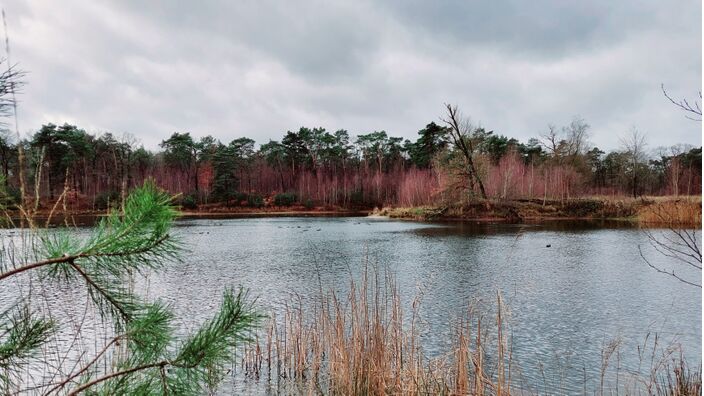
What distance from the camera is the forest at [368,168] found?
36375mm

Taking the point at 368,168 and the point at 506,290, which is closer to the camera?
the point at 506,290

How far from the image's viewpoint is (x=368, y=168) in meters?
65.2

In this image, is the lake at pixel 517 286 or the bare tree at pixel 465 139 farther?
the bare tree at pixel 465 139

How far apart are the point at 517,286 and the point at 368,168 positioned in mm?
54722

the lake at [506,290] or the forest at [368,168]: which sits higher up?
the forest at [368,168]

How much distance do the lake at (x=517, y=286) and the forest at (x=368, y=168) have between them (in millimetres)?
16319

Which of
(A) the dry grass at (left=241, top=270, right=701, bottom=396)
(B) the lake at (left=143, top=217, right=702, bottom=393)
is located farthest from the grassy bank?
(A) the dry grass at (left=241, top=270, right=701, bottom=396)

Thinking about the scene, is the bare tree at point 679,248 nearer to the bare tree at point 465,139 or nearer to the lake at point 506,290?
the lake at point 506,290

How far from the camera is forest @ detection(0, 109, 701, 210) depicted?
36.4 m

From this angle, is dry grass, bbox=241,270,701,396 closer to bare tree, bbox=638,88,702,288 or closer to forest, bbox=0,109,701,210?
bare tree, bbox=638,88,702,288

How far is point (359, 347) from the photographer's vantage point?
5008 millimetres

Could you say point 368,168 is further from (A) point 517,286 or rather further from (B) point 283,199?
(A) point 517,286

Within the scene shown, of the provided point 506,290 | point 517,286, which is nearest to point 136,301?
point 506,290

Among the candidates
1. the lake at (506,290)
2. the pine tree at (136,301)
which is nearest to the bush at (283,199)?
the lake at (506,290)
